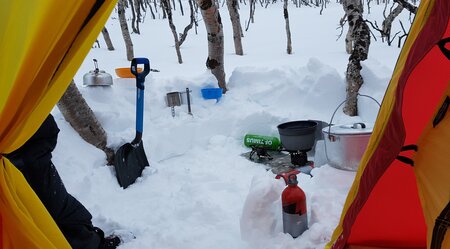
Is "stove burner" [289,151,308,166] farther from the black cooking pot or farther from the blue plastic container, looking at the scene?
the blue plastic container

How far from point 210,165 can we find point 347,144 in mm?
1801

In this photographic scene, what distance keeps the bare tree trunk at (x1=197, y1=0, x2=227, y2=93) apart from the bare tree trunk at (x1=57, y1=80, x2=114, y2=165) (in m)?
2.81

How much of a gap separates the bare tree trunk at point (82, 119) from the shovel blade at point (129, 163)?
204 mm

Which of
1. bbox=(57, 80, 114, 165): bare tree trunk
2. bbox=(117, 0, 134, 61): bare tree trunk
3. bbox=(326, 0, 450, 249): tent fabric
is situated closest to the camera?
bbox=(326, 0, 450, 249): tent fabric

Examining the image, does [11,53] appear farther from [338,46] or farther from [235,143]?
[338,46]

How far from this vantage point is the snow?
2430 millimetres

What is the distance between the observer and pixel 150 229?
2676mm


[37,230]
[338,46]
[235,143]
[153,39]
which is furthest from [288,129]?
[153,39]

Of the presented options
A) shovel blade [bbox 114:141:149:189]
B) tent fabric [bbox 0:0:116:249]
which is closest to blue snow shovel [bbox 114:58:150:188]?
shovel blade [bbox 114:141:149:189]

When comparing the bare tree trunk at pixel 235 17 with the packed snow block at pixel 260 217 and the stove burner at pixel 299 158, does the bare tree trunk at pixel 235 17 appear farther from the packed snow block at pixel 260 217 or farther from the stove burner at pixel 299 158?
the packed snow block at pixel 260 217

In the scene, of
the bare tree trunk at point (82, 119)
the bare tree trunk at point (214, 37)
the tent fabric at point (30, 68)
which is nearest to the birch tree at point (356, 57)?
the bare tree trunk at point (214, 37)

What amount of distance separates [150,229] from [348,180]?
162 centimetres

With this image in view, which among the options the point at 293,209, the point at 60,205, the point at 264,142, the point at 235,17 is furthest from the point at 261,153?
the point at 235,17

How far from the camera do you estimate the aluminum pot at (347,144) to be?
276cm
